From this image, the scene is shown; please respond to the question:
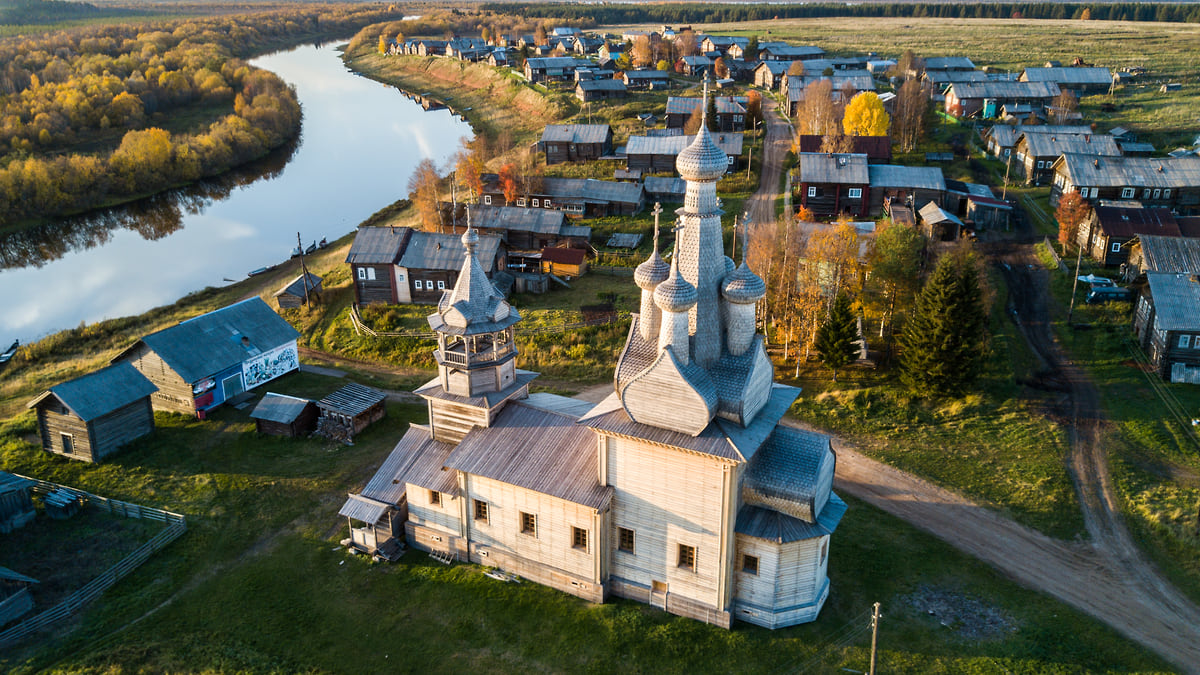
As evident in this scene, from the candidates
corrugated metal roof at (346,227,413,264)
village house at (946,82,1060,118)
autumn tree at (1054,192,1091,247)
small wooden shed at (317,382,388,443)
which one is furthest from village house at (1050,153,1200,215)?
small wooden shed at (317,382,388,443)

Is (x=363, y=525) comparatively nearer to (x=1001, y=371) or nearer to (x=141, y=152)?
(x=1001, y=371)

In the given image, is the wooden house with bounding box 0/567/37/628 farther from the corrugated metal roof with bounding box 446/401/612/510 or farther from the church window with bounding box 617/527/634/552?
the church window with bounding box 617/527/634/552

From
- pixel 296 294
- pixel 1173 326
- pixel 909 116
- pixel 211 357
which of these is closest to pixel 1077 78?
pixel 909 116

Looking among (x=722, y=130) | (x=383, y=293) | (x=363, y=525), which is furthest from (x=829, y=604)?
(x=722, y=130)

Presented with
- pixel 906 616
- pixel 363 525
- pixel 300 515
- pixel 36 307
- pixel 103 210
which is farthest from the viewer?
pixel 103 210

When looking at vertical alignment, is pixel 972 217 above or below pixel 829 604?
above

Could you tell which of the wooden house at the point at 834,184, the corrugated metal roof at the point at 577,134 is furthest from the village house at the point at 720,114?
the wooden house at the point at 834,184

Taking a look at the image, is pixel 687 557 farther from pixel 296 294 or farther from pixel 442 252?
pixel 296 294
